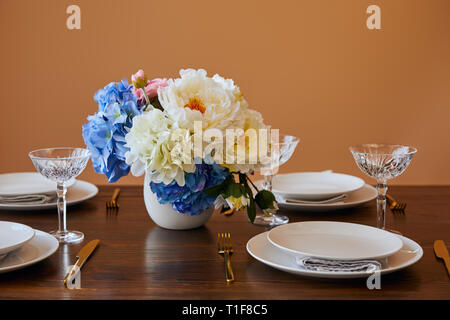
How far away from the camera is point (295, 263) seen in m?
1.02

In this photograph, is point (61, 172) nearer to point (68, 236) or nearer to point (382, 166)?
point (68, 236)

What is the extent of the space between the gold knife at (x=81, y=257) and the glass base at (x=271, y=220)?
1.32 ft

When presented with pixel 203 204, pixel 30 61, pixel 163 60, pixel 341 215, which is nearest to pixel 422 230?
pixel 341 215

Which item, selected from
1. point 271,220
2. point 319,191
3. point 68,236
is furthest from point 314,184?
point 68,236

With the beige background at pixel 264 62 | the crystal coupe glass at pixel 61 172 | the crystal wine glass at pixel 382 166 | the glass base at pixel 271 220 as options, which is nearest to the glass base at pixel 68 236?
the crystal coupe glass at pixel 61 172

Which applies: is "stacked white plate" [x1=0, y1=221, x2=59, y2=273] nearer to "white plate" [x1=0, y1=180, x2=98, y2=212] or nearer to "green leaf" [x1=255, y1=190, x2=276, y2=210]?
"white plate" [x1=0, y1=180, x2=98, y2=212]

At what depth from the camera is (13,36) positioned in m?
3.51

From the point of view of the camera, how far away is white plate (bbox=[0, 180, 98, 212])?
1.43 m

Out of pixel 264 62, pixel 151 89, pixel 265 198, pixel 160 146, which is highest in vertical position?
pixel 264 62

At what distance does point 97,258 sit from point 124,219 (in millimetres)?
293

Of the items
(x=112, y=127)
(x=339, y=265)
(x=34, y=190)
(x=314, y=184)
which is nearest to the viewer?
(x=339, y=265)

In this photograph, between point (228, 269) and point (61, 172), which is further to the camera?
point (61, 172)

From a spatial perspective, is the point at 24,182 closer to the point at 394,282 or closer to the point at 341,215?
the point at 341,215

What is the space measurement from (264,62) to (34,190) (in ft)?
7.46
